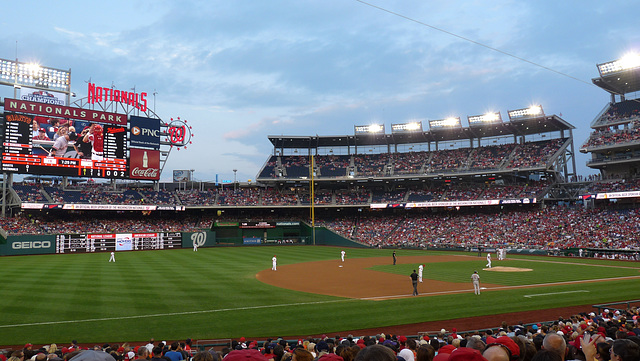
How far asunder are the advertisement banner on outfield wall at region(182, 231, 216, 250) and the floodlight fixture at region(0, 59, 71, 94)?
26.6 meters

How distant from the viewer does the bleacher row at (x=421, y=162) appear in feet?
197

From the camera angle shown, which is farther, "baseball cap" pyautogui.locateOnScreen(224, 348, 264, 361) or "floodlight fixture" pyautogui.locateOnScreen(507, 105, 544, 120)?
"floodlight fixture" pyautogui.locateOnScreen(507, 105, 544, 120)

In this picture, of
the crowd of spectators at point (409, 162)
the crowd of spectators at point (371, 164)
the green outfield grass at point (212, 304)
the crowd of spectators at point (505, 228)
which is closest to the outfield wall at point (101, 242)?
the green outfield grass at point (212, 304)

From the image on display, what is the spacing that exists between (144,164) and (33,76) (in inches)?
717

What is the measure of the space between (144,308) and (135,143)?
44898 mm

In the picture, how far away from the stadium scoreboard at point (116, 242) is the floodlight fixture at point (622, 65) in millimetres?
63018

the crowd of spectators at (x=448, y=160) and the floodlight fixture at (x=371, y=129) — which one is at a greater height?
the floodlight fixture at (x=371, y=129)

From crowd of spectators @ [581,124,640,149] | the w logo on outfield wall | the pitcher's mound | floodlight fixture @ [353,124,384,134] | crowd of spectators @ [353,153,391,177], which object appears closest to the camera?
the pitcher's mound

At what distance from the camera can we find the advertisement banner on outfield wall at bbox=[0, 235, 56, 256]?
1818 inches

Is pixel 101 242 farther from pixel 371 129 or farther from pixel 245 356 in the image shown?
pixel 245 356

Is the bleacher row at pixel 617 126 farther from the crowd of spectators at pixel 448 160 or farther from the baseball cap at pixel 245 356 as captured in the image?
the baseball cap at pixel 245 356

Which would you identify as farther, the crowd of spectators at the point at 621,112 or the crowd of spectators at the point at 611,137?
the crowd of spectators at the point at 621,112

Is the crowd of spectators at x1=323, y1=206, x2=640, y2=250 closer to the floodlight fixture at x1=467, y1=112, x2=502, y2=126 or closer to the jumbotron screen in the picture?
the floodlight fixture at x1=467, y1=112, x2=502, y2=126

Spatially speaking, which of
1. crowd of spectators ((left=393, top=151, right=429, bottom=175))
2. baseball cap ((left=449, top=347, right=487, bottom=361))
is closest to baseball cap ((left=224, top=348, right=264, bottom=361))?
baseball cap ((left=449, top=347, right=487, bottom=361))
